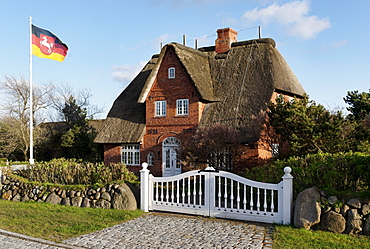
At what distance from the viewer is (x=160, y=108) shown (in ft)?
75.2

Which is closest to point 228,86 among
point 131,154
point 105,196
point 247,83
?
point 247,83

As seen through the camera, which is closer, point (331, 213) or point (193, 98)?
point (331, 213)

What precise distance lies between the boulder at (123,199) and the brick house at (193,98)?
960cm

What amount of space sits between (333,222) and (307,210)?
593mm

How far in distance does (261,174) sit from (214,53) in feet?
50.0

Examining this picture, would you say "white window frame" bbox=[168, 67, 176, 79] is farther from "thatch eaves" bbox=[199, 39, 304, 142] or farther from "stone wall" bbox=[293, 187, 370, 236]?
"stone wall" bbox=[293, 187, 370, 236]

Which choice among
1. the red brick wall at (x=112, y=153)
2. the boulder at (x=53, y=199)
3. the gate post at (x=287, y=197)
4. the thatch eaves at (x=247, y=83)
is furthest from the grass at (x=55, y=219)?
the red brick wall at (x=112, y=153)

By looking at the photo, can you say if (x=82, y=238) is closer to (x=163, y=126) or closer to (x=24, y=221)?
(x=24, y=221)

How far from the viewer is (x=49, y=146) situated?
33.0 metres

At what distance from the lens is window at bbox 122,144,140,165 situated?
933 inches

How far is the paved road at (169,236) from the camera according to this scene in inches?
291

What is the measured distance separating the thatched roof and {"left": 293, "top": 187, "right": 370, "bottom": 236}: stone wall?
9.92 meters

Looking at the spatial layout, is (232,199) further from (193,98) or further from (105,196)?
(193,98)

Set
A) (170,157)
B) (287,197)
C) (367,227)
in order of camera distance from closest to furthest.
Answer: (367,227)
(287,197)
(170,157)
